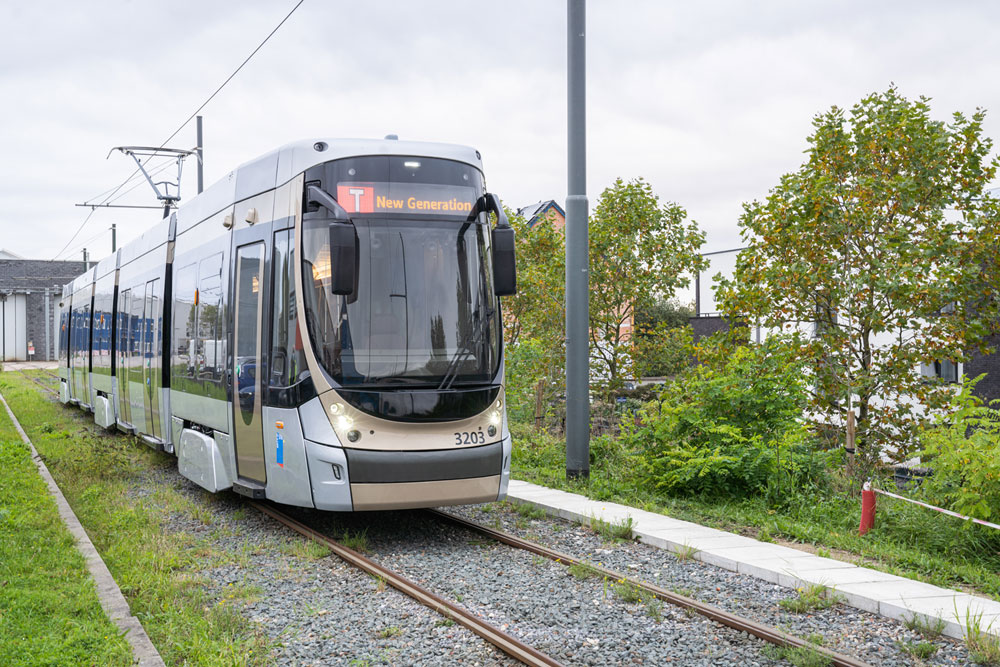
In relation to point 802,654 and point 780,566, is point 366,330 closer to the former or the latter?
point 780,566

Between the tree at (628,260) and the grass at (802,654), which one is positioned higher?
the tree at (628,260)

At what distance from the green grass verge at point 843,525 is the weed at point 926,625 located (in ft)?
3.54

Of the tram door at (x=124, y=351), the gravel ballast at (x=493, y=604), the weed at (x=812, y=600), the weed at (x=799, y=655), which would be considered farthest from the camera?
the tram door at (x=124, y=351)

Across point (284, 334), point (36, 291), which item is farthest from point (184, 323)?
point (36, 291)

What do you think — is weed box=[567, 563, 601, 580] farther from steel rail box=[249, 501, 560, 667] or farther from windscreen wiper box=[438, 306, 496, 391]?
windscreen wiper box=[438, 306, 496, 391]

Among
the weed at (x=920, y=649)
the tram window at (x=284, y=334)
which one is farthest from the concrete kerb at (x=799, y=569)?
the tram window at (x=284, y=334)

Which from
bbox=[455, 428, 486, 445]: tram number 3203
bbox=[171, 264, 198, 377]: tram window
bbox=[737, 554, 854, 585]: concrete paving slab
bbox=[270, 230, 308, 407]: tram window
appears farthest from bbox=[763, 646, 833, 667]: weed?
bbox=[171, 264, 198, 377]: tram window

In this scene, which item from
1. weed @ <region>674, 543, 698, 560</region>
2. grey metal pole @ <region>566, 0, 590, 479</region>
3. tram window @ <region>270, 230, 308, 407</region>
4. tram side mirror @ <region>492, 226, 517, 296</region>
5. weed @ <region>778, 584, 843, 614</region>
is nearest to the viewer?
weed @ <region>778, 584, 843, 614</region>

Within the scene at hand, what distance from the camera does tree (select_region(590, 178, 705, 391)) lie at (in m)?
18.5

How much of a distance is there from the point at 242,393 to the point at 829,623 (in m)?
5.83

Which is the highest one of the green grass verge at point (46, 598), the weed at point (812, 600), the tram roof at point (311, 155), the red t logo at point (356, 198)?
the tram roof at point (311, 155)

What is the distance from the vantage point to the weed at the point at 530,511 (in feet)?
32.7

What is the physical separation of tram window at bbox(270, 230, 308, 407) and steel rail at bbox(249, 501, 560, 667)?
140 centimetres

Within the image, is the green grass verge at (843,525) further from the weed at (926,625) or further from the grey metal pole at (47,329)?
the grey metal pole at (47,329)
